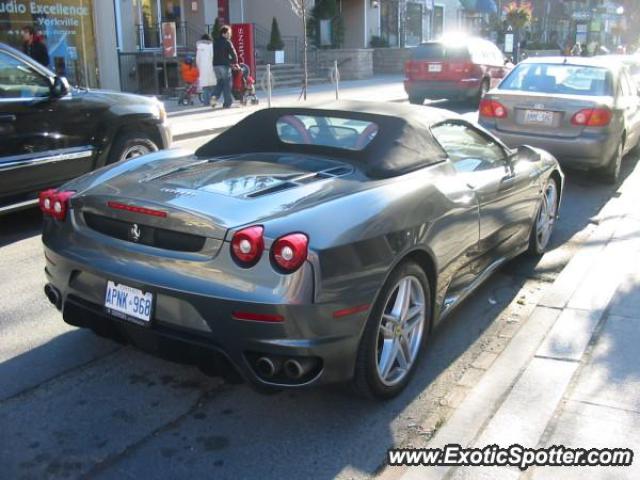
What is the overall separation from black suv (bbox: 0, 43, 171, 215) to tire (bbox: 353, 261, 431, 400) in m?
4.14

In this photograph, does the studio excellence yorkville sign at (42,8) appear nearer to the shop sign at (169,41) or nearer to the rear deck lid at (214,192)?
the shop sign at (169,41)

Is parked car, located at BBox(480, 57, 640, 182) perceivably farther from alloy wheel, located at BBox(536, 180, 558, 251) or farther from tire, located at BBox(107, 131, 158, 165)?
tire, located at BBox(107, 131, 158, 165)

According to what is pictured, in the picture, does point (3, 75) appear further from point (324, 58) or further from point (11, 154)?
point (324, 58)

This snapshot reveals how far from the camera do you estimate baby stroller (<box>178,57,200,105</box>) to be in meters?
17.6

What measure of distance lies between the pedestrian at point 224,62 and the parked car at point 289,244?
1264cm

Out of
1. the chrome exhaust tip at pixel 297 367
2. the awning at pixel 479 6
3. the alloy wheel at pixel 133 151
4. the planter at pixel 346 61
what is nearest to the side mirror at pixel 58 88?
the alloy wheel at pixel 133 151

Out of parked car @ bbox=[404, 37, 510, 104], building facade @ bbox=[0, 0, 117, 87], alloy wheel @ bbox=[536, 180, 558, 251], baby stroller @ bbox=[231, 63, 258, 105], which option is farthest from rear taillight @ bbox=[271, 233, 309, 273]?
parked car @ bbox=[404, 37, 510, 104]

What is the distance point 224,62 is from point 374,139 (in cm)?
1332

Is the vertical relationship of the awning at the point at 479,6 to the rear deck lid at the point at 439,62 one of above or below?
above

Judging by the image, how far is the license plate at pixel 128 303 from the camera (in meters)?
3.22

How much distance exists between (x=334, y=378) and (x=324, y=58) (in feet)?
88.0

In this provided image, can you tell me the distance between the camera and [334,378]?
320 cm

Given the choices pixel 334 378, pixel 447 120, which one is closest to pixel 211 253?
pixel 334 378

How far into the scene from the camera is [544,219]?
595 cm
